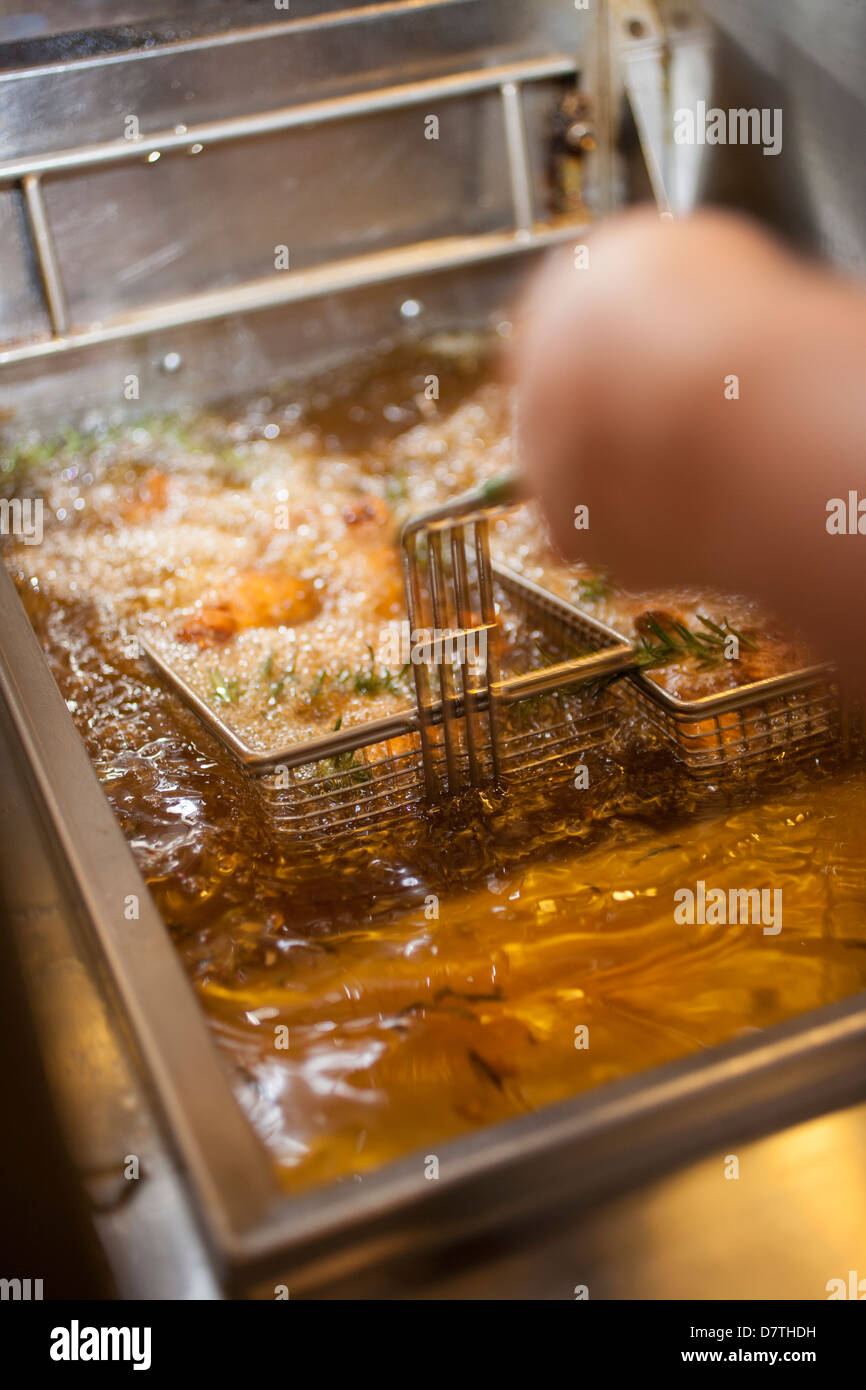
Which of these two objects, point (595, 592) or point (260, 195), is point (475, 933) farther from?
point (260, 195)

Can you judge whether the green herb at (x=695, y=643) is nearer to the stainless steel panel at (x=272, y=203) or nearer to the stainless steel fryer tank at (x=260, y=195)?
the stainless steel fryer tank at (x=260, y=195)

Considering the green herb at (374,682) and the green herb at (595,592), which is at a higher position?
the green herb at (595,592)

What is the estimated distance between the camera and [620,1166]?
2.54ft

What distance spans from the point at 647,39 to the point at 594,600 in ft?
4.27

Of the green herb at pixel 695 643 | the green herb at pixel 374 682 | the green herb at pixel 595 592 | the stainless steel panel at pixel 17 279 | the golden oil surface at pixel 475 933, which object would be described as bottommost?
the golden oil surface at pixel 475 933

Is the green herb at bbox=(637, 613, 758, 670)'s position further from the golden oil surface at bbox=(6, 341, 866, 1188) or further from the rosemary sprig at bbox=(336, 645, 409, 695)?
the rosemary sprig at bbox=(336, 645, 409, 695)

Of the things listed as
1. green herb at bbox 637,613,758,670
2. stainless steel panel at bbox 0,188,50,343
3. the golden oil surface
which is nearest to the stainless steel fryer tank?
stainless steel panel at bbox 0,188,50,343

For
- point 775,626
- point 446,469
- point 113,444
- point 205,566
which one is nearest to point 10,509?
point 113,444

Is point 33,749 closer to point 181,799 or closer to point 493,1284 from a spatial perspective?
point 181,799

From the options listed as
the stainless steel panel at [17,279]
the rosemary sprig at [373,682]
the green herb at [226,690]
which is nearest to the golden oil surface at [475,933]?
the green herb at [226,690]

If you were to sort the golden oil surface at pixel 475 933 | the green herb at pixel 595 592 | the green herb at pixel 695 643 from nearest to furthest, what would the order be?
the golden oil surface at pixel 475 933, the green herb at pixel 695 643, the green herb at pixel 595 592

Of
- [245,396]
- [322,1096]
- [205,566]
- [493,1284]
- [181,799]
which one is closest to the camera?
[493,1284]

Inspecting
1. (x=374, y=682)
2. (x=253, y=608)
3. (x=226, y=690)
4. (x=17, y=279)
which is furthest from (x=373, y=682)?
(x=17, y=279)

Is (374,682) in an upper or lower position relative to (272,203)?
lower
